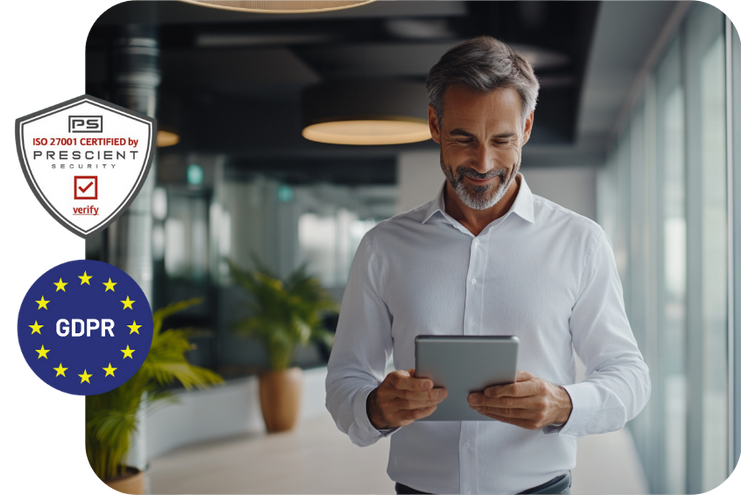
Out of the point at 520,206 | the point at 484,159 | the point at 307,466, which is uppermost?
the point at 484,159

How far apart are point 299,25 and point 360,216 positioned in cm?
86

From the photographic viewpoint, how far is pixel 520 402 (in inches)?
54.2

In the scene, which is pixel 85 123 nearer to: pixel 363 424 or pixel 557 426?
pixel 363 424

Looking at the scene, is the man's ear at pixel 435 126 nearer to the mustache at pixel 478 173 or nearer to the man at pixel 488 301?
the man at pixel 488 301

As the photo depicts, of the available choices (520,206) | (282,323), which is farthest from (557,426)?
(282,323)

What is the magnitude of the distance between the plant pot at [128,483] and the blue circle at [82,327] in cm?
57

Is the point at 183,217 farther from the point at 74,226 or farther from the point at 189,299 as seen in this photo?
the point at 74,226

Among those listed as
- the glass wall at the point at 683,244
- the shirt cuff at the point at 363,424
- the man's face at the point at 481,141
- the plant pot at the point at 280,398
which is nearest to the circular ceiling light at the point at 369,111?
the glass wall at the point at 683,244

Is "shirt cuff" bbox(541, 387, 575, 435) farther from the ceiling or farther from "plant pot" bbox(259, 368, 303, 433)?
"plant pot" bbox(259, 368, 303, 433)

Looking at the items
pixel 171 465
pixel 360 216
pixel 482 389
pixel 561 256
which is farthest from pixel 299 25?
pixel 171 465

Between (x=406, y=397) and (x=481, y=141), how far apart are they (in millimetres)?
665

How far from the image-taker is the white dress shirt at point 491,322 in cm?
165

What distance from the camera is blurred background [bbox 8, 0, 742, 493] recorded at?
2.32 m

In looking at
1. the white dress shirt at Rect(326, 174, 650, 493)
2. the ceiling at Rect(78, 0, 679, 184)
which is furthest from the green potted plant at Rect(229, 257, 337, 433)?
the white dress shirt at Rect(326, 174, 650, 493)
